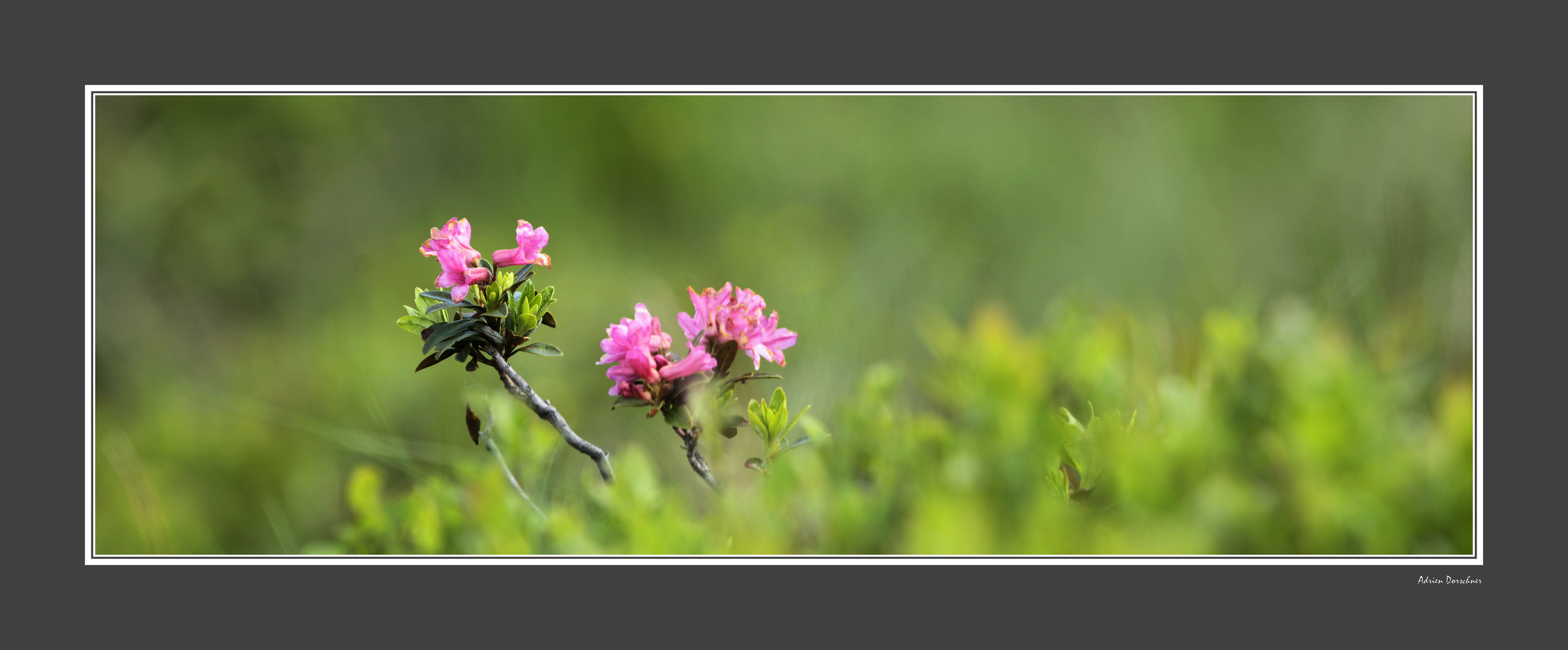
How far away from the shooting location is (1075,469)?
1365 millimetres

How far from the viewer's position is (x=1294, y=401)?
3.90ft

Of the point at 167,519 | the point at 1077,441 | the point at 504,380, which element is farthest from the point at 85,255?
the point at 1077,441

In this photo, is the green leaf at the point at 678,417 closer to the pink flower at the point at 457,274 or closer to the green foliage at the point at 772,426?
the green foliage at the point at 772,426

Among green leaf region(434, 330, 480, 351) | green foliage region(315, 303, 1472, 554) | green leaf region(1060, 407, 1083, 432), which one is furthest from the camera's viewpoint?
green leaf region(434, 330, 480, 351)

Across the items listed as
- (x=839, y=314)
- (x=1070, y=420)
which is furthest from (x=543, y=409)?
(x=839, y=314)

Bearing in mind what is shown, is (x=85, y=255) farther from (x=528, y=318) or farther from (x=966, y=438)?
(x=966, y=438)

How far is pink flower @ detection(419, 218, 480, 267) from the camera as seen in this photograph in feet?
4.72

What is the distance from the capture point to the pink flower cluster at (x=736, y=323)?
4.80 feet

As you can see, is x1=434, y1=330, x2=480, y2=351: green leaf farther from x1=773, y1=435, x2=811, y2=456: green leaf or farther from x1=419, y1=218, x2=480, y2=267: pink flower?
x1=773, y1=435, x2=811, y2=456: green leaf

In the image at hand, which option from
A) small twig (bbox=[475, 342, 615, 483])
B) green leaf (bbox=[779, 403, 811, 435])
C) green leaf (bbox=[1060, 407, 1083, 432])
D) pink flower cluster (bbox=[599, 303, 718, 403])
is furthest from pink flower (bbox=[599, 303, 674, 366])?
green leaf (bbox=[1060, 407, 1083, 432])

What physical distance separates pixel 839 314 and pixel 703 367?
1045mm

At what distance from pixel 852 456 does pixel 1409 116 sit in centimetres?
292

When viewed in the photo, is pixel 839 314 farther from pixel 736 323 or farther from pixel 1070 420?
pixel 1070 420

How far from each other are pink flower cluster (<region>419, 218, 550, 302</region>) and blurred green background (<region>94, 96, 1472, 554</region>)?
6.1 inches
